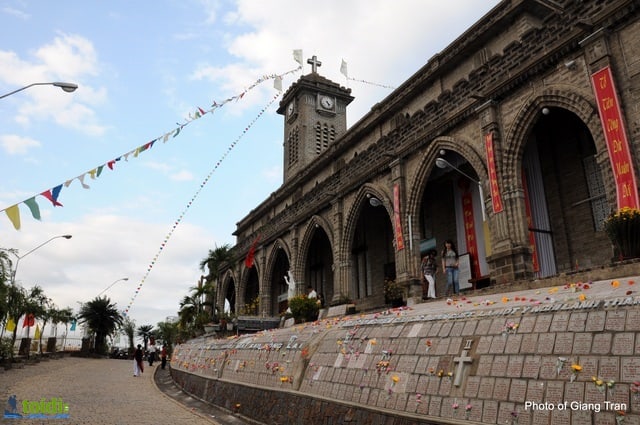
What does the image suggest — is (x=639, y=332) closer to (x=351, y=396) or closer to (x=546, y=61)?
(x=351, y=396)

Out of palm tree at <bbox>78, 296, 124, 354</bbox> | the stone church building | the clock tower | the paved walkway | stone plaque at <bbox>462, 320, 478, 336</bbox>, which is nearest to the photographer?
stone plaque at <bbox>462, 320, 478, 336</bbox>

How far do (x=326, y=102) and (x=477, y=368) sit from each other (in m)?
33.8

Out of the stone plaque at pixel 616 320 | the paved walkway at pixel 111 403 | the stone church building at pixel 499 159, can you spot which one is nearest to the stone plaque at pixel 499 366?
the stone plaque at pixel 616 320

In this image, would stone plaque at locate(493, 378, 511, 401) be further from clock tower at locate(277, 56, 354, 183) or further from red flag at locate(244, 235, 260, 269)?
clock tower at locate(277, 56, 354, 183)

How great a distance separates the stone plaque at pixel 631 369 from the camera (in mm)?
3717

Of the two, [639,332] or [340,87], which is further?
[340,87]

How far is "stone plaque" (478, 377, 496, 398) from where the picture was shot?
4590 mm

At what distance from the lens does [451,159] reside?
16.2m

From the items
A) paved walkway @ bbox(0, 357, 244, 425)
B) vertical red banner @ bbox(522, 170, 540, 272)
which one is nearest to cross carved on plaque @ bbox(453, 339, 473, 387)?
paved walkway @ bbox(0, 357, 244, 425)

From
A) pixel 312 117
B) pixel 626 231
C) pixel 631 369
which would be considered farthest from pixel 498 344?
pixel 312 117

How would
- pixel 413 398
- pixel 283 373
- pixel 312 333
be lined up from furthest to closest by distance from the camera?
pixel 312 333, pixel 283 373, pixel 413 398

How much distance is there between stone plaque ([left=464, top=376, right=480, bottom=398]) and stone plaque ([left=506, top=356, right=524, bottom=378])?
357 mm


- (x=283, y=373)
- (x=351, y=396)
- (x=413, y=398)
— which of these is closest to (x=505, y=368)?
(x=413, y=398)

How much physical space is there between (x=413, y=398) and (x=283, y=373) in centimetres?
361
